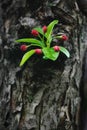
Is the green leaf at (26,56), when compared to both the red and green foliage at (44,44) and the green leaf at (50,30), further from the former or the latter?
the green leaf at (50,30)

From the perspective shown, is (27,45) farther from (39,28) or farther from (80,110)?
(80,110)

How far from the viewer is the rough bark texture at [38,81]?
1.92 m

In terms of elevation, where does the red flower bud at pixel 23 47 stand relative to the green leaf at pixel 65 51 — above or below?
above

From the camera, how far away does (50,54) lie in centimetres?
190

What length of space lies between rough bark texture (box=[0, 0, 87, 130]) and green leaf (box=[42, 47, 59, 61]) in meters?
0.07

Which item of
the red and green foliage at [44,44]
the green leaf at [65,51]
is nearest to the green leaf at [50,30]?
the red and green foliage at [44,44]

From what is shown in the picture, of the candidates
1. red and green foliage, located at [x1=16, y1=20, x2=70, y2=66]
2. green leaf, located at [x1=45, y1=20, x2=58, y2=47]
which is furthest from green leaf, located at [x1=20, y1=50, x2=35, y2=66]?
green leaf, located at [x1=45, y1=20, x2=58, y2=47]

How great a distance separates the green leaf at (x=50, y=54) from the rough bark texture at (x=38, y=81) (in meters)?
0.07

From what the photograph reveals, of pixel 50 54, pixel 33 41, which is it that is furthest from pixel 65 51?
pixel 33 41

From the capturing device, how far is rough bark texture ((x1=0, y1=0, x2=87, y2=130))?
6.29 ft

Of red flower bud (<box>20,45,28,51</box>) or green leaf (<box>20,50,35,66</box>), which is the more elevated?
red flower bud (<box>20,45,28,51</box>)

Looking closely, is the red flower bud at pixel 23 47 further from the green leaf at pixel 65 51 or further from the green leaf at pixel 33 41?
the green leaf at pixel 65 51

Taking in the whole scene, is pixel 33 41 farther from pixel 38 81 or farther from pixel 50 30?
pixel 38 81

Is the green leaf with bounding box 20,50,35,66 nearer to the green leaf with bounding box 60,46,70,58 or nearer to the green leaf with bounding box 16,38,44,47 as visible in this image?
the green leaf with bounding box 16,38,44,47
